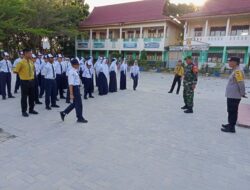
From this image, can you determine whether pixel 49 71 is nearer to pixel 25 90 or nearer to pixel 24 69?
pixel 24 69

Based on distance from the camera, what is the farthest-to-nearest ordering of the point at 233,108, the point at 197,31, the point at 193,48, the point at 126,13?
the point at 126,13 < the point at 197,31 < the point at 193,48 < the point at 233,108

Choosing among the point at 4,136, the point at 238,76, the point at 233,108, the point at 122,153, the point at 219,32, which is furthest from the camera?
the point at 219,32

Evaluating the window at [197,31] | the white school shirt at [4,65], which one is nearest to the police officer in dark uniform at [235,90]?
the white school shirt at [4,65]

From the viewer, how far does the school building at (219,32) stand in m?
25.3

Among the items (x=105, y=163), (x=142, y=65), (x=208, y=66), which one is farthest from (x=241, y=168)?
(x=142, y=65)

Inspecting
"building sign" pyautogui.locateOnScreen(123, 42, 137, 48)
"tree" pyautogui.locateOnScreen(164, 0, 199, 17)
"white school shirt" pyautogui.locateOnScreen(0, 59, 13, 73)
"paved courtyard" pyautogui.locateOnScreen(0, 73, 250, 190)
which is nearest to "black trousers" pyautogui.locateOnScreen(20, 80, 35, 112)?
"paved courtyard" pyautogui.locateOnScreen(0, 73, 250, 190)

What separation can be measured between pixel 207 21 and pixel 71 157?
91.7ft

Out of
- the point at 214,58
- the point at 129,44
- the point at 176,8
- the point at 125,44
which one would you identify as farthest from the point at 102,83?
the point at 176,8

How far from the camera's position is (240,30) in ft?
85.4

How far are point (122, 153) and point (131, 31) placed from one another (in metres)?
31.5

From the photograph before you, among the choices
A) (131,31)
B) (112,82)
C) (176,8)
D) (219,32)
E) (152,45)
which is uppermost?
(176,8)

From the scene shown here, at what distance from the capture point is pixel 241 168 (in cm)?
381

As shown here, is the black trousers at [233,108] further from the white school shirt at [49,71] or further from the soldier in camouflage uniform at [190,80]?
the white school shirt at [49,71]

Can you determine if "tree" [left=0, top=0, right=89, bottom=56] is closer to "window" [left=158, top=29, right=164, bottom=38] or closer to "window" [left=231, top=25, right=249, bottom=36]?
"window" [left=158, top=29, right=164, bottom=38]
